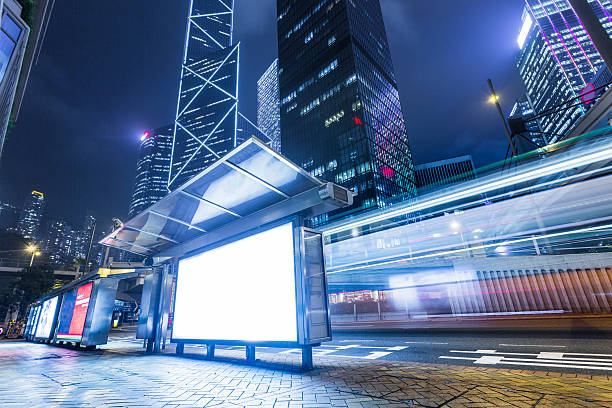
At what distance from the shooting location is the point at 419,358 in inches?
251

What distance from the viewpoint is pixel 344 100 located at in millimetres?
73500

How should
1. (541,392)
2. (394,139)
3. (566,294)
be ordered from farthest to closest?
1. (394,139)
2. (566,294)
3. (541,392)

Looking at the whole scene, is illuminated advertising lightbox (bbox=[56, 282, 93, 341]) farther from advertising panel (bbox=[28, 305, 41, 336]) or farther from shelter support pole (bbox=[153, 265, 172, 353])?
advertising panel (bbox=[28, 305, 41, 336])

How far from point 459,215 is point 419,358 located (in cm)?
940

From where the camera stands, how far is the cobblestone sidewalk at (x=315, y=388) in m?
3.04

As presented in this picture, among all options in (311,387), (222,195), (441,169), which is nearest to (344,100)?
(222,195)

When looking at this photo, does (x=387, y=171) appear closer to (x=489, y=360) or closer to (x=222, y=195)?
(x=489, y=360)

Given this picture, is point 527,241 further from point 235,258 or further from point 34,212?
point 34,212

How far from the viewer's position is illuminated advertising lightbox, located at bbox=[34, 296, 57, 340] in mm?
14894

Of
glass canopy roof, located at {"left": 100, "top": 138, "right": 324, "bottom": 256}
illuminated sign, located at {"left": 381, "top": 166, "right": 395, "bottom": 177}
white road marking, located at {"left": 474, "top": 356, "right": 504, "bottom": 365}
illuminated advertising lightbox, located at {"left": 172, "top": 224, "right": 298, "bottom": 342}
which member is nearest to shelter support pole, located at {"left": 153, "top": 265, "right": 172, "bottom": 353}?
illuminated advertising lightbox, located at {"left": 172, "top": 224, "right": 298, "bottom": 342}

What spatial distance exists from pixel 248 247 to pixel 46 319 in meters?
18.4

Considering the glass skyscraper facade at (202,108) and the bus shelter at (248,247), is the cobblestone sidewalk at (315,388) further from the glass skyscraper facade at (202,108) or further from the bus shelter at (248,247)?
the glass skyscraper facade at (202,108)

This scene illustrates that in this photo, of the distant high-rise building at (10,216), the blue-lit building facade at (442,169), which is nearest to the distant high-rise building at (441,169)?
the blue-lit building facade at (442,169)

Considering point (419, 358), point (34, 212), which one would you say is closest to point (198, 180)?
point (419, 358)
